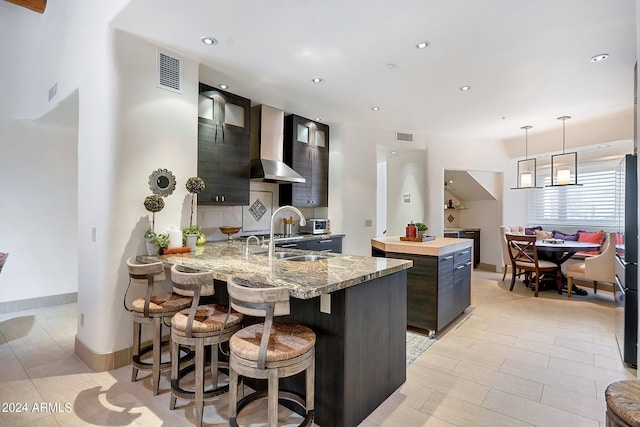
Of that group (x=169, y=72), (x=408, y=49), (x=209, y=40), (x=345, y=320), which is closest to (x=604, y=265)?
(x=408, y=49)

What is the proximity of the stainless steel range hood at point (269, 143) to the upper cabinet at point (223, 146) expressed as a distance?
312 millimetres

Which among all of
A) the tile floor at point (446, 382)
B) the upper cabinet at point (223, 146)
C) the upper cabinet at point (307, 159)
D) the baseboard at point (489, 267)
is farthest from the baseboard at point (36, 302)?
the baseboard at point (489, 267)

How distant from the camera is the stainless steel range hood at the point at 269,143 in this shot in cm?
451

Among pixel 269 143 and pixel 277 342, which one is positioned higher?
pixel 269 143

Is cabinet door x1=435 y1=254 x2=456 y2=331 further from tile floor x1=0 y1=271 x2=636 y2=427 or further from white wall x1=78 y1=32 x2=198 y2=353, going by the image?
white wall x1=78 y1=32 x2=198 y2=353

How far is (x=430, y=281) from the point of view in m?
3.31

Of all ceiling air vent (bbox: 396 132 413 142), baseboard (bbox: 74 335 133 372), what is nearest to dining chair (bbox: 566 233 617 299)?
ceiling air vent (bbox: 396 132 413 142)

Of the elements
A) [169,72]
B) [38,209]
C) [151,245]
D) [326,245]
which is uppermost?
[169,72]

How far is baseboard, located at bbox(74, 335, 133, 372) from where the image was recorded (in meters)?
2.62

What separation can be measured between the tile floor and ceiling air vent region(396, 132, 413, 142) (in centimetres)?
353

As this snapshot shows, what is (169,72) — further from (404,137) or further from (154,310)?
(404,137)

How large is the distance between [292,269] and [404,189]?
517 cm

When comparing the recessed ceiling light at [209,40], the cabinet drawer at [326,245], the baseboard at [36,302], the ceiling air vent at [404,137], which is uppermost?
the recessed ceiling light at [209,40]

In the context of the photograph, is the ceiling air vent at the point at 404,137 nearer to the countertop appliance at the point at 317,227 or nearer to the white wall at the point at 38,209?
the countertop appliance at the point at 317,227
